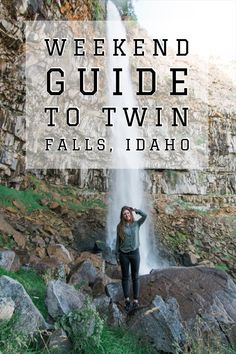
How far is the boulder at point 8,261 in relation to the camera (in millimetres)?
7719

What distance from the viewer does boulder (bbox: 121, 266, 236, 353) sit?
4906 millimetres

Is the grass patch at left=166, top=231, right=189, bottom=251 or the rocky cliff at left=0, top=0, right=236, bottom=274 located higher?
the rocky cliff at left=0, top=0, right=236, bottom=274

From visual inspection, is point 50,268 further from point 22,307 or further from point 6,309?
point 6,309

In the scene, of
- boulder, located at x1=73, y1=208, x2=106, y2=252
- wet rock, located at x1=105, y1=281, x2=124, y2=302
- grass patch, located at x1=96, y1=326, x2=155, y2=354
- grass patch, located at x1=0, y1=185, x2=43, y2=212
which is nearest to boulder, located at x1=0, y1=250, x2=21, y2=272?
wet rock, located at x1=105, y1=281, x2=124, y2=302

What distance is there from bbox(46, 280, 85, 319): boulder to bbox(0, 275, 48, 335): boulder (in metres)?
0.37

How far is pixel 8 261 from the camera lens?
8008 mm

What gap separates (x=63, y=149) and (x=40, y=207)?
18.1 feet

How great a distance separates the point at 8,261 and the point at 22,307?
400 centimetres

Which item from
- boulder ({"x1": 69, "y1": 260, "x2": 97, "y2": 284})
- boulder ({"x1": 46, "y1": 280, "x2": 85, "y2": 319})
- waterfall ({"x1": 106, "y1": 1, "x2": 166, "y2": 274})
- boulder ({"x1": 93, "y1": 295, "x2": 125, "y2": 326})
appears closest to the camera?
boulder ({"x1": 46, "y1": 280, "x2": 85, "y2": 319})

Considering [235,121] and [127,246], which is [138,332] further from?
[235,121]

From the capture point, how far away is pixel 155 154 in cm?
2606

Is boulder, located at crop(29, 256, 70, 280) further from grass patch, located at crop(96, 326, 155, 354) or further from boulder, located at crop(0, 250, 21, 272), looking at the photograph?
grass patch, located at crop(96, 326, 155, 354)

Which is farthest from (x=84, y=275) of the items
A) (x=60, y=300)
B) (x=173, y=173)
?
(x=173, y=173)

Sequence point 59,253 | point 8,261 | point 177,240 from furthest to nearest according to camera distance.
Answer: point 177,240
point 59,253
point 8,261
